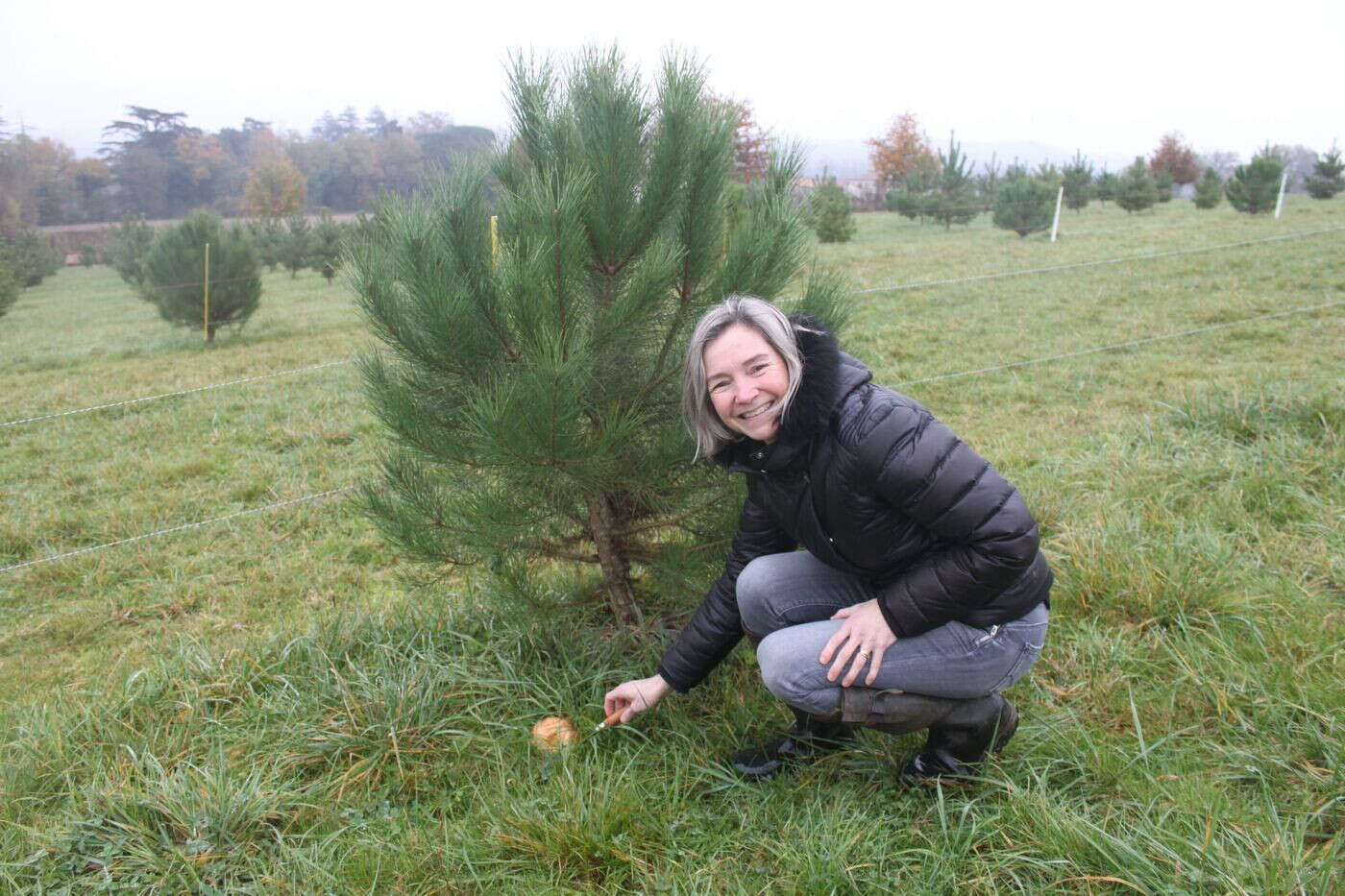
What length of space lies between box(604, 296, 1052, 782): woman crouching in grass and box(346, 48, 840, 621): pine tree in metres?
0.37

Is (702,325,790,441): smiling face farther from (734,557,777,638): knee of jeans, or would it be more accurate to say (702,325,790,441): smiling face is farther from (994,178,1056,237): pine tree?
(994,178,1056,237): pine tree

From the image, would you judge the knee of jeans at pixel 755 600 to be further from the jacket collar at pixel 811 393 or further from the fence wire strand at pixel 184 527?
the fence wire strand at pixel 184 527

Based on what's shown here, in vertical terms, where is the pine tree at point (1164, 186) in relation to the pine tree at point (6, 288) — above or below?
above

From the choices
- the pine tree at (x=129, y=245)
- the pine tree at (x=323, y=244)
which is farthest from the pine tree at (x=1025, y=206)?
the pine tree at (x=129, y=245)

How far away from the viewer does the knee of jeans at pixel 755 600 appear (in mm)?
2156

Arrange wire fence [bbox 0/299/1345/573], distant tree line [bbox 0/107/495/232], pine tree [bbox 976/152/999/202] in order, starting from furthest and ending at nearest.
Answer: pine tree [bbox 976/152/999/202] → distant tree line [bbox 0/107/495/232] → wire fence [bbox 0/299/1345/573]

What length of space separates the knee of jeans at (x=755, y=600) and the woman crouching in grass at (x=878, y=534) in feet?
0.06

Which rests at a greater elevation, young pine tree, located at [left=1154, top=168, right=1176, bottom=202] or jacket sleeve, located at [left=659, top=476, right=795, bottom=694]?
young pine tree, located at [left=1154, top=168, right=1176, bottom=202]

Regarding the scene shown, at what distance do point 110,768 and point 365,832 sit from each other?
2.62ft

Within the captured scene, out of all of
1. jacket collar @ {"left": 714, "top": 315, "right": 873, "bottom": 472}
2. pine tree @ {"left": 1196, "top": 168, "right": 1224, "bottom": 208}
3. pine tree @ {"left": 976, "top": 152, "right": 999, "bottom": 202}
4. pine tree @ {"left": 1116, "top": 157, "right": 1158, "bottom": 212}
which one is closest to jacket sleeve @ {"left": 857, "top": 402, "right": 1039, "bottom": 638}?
jacket collar @ {"left": 714, "top": 315, "right": 873, "bottom": 472}

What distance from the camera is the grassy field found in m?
1.86

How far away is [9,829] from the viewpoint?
207 centimetres

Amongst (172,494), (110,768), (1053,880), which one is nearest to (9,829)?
(110,768)

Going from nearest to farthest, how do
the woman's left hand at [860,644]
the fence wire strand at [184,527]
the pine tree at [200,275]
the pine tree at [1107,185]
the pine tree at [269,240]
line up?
the woman's left hand at [860,644] < the fence wire strand at [184,527] < the pine tree at [200,275] < the pine tree at [269,240] < the pine tree at [1107,185]
